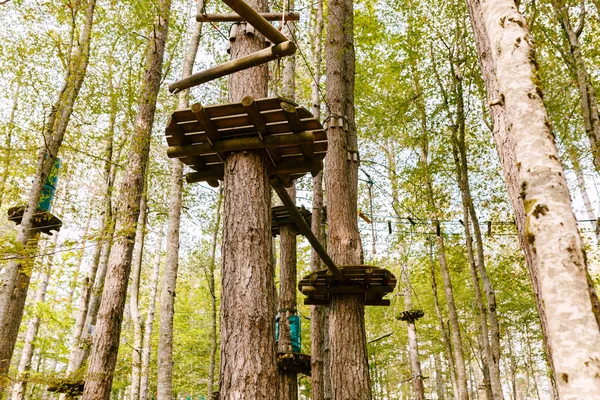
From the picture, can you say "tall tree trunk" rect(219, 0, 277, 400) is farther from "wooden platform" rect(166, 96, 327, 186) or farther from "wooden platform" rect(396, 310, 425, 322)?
"wooden platform" rect(396, 310, 425, 322)

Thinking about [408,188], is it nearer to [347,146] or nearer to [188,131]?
[347,146]

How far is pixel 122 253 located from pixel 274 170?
3.65 m

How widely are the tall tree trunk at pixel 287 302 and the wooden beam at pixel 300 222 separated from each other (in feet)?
7.35

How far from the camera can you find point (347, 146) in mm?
6320

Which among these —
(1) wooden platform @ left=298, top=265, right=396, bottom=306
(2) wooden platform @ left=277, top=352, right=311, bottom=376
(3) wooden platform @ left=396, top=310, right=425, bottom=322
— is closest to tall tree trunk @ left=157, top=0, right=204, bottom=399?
(2) wooden platform @ left=277, top=352, right=311, bottom=376

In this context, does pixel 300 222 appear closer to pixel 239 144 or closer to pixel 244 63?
pixel 239 144

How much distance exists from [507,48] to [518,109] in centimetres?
51

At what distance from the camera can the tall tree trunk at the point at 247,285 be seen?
287cm

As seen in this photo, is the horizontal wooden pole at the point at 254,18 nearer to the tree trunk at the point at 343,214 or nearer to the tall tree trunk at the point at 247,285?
the tall tree trunk at the point at 247,285

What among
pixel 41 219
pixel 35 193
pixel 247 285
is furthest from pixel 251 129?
pixel 41 219

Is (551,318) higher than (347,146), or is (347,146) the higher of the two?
(347,146)

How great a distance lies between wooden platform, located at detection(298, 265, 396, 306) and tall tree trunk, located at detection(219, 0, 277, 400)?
1603mm

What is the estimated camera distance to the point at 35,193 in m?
5.77

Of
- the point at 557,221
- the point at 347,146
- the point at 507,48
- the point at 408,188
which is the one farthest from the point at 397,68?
the point at 557,221
